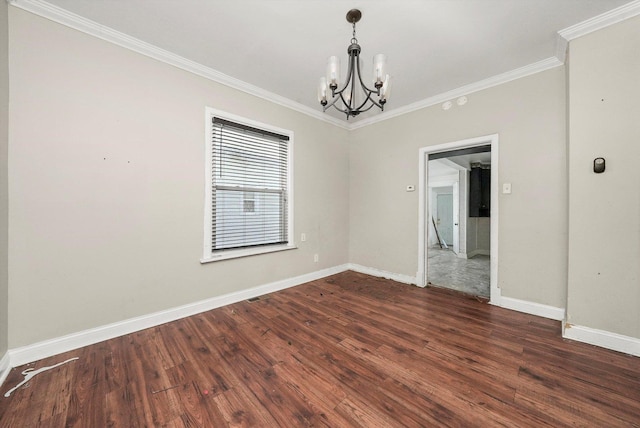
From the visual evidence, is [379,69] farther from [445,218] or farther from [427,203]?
[445,218]

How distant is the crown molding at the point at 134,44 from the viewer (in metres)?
1.79

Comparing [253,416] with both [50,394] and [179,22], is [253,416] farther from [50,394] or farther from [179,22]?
[179,22]

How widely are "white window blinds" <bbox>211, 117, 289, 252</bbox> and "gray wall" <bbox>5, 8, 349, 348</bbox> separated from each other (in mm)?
213

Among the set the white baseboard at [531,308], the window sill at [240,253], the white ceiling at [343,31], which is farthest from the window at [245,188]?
the white baseboard at [531,308]

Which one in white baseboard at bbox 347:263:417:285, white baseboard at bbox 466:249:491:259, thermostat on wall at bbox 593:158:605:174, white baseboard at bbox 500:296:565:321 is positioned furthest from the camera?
white baseboard at bbox 466:249:491:259

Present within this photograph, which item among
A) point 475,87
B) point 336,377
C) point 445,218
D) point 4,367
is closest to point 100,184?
point 4,367

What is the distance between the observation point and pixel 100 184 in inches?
80.0

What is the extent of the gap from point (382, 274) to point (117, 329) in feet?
11.2

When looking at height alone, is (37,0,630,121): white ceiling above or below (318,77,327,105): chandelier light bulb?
above

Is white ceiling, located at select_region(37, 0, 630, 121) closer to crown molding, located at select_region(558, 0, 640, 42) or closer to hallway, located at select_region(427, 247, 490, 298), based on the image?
crown molding, located at select_region(558, 0, 640, 42)

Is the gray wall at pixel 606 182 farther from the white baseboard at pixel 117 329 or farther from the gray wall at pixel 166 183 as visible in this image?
the white baseboard at pixel 117 329

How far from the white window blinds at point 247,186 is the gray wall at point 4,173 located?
1.44m

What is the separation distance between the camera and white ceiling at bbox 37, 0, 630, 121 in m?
1.83

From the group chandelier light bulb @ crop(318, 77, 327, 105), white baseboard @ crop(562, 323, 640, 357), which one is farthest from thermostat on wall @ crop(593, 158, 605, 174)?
chandelier light bulb @ crop(318, 77, 327, 105)
